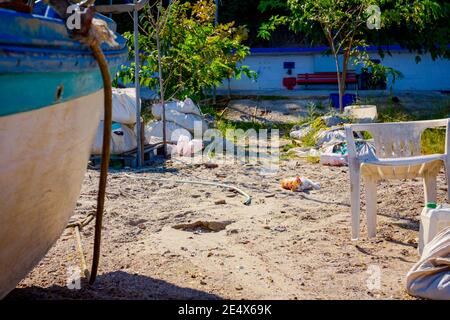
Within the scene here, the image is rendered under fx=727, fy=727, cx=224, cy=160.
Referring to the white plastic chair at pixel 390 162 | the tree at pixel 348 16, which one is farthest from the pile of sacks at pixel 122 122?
the tree at pixel 348 16

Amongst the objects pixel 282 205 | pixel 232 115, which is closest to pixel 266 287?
pixel 282 205

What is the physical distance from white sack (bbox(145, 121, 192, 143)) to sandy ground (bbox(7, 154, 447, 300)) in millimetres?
2579

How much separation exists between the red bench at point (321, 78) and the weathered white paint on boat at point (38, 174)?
11.9m

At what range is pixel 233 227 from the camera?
207 inches

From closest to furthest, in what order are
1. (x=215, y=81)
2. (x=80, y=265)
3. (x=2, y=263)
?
(x=2, y=263) → (x=80, y=265) → (x=215, y=81)

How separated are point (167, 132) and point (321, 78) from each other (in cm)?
622

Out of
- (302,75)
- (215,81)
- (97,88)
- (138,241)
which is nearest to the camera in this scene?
(97,88)

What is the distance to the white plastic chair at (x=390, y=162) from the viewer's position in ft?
15.7

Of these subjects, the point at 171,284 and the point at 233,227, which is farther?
the point at 233,227

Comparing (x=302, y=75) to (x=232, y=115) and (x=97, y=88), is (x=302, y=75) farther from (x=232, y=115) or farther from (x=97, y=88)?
(x=97, y=88)

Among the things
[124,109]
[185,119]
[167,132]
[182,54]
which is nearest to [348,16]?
[182,54]

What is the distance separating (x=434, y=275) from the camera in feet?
12.0

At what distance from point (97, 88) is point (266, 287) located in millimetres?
1378

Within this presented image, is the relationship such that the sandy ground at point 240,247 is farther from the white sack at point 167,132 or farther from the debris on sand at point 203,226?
the white sack at point 167,132
